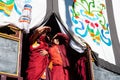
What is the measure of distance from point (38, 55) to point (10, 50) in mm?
764

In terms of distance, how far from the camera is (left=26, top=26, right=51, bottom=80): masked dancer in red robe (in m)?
8.31

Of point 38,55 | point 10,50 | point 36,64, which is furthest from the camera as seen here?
point 38,55

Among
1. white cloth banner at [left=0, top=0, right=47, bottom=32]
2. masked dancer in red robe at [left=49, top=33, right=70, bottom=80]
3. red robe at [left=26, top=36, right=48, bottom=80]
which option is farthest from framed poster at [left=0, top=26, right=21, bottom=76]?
masked dancer in red robe at [left=49, top=33, right=70, bottom=80]

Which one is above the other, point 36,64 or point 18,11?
point 18,11

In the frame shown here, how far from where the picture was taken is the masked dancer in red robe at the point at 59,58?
8.74 metres

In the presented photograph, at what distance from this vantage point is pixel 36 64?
332 inches

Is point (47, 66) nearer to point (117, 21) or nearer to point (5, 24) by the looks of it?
point (5, 24)

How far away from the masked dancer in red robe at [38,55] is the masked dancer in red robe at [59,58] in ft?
0.70

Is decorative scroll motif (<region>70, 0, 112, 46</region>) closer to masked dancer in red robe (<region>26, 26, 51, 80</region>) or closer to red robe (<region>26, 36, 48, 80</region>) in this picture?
masked dancer in red robe (<region>26, 26, 51, 80</region>)

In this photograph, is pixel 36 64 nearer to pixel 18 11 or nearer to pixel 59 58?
pixel 59 58

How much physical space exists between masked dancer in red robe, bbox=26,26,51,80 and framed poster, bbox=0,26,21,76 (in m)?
0.39

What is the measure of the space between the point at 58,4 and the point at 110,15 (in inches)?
82.9

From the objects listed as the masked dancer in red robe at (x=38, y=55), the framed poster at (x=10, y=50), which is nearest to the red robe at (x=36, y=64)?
the masked dancer in red robe at (x=38, y=55)

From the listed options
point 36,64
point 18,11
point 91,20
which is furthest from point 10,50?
point 91,20
